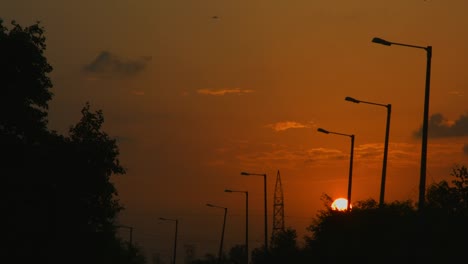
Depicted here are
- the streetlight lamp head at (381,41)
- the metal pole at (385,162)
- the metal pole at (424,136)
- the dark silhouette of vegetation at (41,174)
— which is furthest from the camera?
the metal pole at (385,162)

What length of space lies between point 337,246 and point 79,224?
1550 cm

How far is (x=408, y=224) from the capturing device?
185 feet

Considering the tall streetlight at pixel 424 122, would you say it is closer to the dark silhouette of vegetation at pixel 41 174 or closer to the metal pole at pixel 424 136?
the metal pole at pixel 424 136

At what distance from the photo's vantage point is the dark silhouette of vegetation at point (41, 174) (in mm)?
51844

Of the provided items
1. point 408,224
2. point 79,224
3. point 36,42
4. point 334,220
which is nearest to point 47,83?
point 36,42

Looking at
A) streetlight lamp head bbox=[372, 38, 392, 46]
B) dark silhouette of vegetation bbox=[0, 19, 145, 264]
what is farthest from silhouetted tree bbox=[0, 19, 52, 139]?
streetlight lamp head bbox=[372, 38, 392, 46]

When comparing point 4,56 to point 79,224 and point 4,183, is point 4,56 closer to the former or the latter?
point 4,183

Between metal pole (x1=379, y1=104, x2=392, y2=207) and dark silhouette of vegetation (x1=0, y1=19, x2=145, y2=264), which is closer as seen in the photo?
dark silhouette of vegetation (x1=0, y1=19, x2=145, y2=264)

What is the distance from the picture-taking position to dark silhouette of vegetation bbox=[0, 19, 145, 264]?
5184 cm

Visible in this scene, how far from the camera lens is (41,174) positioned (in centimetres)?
5325

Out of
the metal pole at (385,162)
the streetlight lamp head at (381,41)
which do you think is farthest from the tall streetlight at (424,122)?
the metal pole at (385,162)

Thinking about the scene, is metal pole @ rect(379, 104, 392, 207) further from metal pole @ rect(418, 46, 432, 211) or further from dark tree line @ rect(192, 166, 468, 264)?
metal pole @ rect(418, 46, 432, 211)

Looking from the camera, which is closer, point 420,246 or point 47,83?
point 420,246

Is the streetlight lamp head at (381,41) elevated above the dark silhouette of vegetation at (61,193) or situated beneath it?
elevated above
